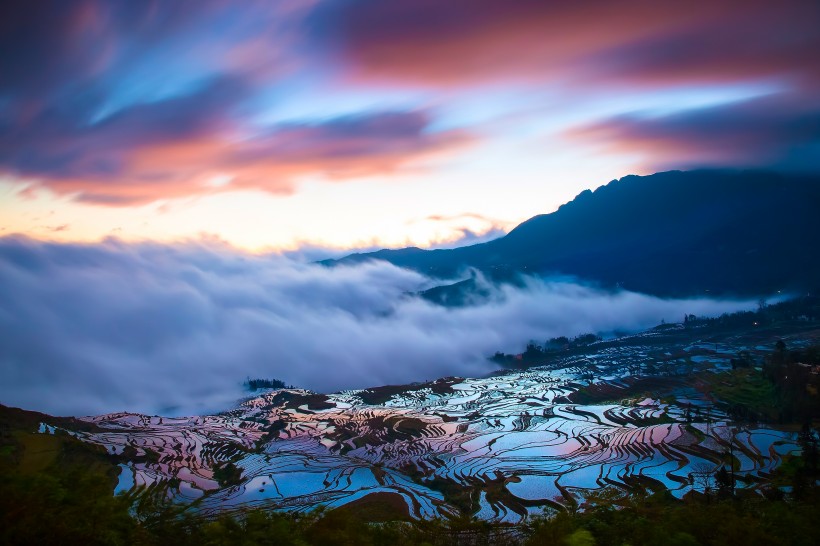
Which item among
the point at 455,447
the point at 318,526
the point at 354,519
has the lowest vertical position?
the point at 455,447

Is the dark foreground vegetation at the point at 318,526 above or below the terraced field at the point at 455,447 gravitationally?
above

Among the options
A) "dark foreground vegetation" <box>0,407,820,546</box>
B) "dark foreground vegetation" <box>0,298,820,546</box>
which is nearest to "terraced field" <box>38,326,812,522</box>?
"dark foreground vegetation" <box>0,298,820,546</box>

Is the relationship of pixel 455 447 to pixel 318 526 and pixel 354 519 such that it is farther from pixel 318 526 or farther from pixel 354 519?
pixel 318 526

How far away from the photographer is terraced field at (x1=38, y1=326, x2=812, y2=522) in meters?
57.8

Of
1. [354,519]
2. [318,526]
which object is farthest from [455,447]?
[318,526]

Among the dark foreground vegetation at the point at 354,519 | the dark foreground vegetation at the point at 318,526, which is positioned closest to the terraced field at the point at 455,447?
the dark foreground vegetation at the point at 354,519

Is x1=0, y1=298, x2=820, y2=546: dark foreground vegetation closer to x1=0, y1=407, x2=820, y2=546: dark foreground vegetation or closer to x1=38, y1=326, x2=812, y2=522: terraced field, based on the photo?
x1=0, y1=407, x2=820, y2=546: dark foreground vegetation

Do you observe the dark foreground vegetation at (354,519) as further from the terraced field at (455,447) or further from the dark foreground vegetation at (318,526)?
the terraced field at (455,447)

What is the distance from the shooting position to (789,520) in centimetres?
2420

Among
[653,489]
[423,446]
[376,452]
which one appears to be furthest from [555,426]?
[653,489]

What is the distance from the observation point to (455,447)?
80500 millimetres

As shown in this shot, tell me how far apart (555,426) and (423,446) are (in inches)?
896

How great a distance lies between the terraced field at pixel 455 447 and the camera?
57.8 metres

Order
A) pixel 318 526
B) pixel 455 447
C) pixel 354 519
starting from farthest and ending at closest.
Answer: pixel 455 447, pixel 354 519, pixel 318 526
